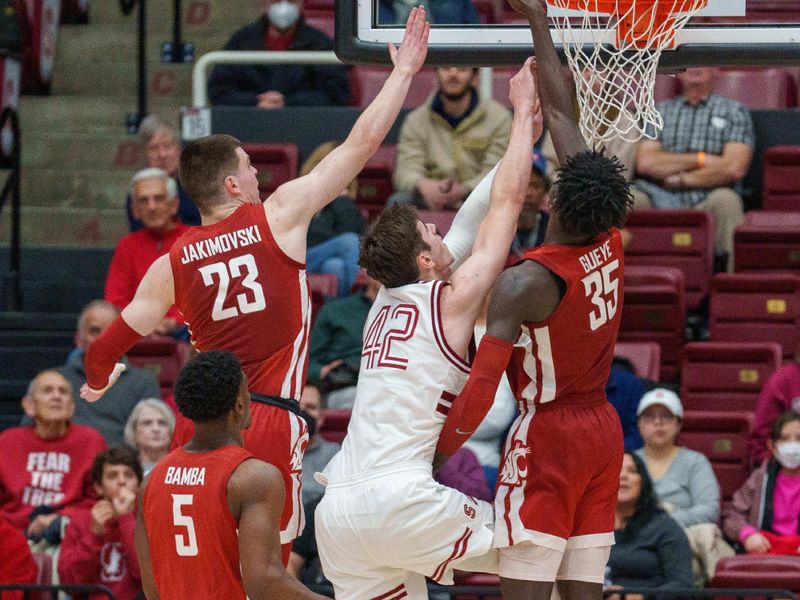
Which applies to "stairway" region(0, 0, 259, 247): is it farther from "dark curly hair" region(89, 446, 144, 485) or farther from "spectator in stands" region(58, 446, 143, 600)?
"spectator in stands" region(58, 446, 143, 600)

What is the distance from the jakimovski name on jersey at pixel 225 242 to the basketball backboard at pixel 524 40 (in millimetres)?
914

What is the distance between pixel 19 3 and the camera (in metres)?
13.4

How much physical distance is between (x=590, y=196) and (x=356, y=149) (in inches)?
37.4

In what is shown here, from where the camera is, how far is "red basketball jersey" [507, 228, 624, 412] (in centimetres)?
589

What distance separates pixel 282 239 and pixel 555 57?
3.85 ft

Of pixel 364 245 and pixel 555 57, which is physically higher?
pixel 555 57

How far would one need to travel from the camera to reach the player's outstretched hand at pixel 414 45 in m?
6.44

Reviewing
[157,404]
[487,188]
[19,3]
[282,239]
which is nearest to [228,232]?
[282,239]

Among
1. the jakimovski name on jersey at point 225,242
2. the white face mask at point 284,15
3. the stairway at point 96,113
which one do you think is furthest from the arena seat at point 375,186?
the jakimovski name on jersey at point 225,242

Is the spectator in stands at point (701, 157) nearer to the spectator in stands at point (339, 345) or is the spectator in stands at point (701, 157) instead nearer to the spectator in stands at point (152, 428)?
the spectator in stands at point (339, 345)

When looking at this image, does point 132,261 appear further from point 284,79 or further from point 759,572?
point 759,572

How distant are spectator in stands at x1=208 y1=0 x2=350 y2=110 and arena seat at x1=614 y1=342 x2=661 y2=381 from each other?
301cm

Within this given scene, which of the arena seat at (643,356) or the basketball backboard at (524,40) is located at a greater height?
the basketball backboard at (524,40)

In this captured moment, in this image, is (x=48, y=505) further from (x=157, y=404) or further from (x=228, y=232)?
(x=228, y=232)
